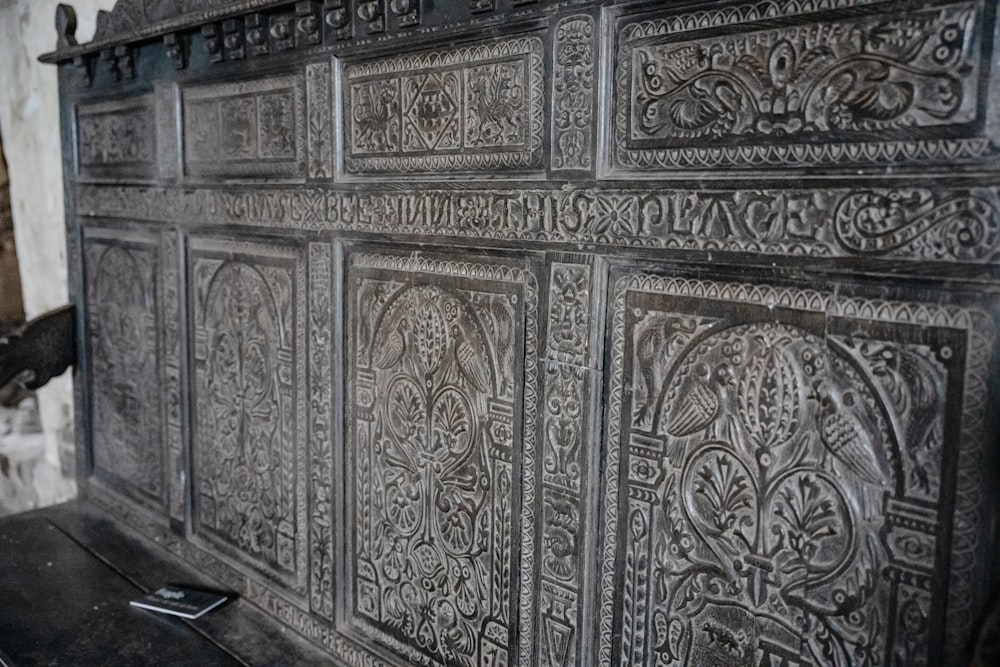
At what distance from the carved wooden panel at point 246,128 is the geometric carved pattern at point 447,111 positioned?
0.68 feet

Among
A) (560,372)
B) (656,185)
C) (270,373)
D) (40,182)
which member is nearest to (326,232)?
(270,373)

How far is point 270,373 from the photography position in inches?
86.0

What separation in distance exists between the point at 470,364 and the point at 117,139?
5.52 feet

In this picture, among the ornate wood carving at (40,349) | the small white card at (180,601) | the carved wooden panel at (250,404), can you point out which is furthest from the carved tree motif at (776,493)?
the ornate wood carving at (40,349)

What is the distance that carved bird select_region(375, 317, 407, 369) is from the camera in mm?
1831

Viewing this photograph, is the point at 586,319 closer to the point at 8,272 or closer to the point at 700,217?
the point at 700,217

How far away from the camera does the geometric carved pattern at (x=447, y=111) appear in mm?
1534

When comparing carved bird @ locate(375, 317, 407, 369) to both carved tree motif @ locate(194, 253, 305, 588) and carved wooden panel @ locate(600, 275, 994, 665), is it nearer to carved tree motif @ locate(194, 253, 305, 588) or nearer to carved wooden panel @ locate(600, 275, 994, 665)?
carved tree motif @ locate(194, 253, 305, 588)

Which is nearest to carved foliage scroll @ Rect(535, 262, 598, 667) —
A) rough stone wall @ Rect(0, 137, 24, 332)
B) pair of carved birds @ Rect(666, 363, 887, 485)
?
pair of carved birds @ Rect(666, 363, 887, 485)

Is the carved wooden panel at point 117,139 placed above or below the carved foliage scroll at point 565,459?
above

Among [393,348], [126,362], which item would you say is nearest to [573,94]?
[393,348]

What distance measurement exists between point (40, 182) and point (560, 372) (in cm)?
275

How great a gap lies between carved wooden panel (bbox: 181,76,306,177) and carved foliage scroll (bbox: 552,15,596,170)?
0.79 m

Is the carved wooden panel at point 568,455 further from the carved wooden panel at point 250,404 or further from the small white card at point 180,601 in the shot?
the small white card at point 180,601
